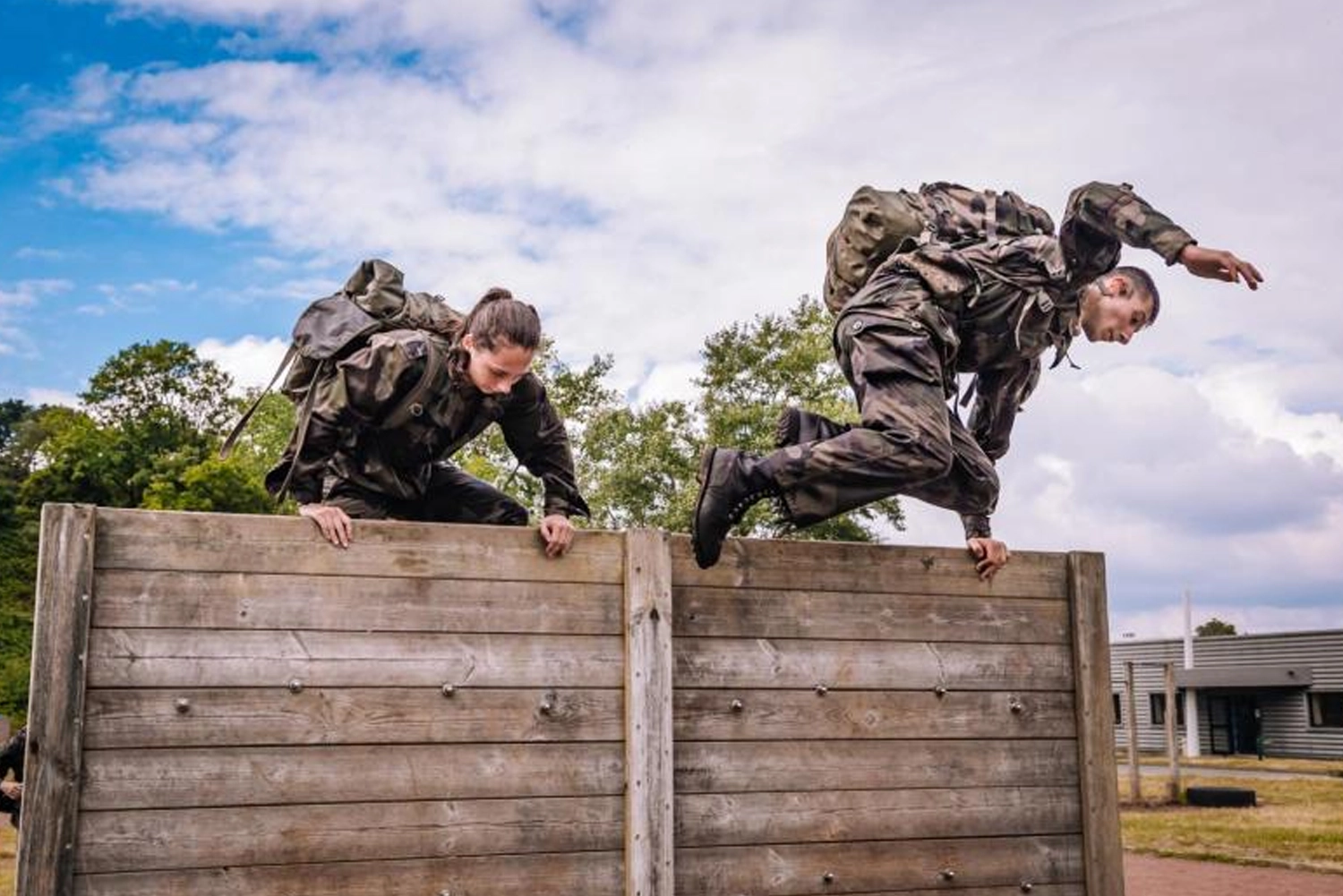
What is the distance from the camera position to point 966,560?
588cm

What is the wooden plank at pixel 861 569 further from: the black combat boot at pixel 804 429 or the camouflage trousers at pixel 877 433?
the black combat boot at pixel 804 429

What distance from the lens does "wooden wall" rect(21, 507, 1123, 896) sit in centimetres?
449

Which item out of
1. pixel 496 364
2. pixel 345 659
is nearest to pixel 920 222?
pixel 496 364

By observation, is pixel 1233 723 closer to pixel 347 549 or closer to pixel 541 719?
pixel 541 719

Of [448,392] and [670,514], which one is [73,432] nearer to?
[670,514]

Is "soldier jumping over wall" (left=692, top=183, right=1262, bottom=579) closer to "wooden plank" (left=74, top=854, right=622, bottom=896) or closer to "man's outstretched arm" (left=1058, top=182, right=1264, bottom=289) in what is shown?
"man's outstretched arm" (left=1058, top=182, right=1264, bottom=289)

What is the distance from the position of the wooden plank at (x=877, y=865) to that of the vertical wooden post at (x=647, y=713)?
0.19 m

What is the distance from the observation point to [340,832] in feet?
15.3

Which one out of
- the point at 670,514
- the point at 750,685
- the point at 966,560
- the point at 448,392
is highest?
the point at 670,514

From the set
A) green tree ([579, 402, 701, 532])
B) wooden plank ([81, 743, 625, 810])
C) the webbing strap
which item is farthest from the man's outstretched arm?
green tree ([579, 402, 701, 532])

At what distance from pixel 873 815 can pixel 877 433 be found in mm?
1524

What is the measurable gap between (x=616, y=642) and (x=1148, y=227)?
102 inches

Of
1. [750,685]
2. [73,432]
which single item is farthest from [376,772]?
[73,432]

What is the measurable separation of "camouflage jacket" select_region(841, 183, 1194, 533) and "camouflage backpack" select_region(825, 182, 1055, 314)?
0.12m
